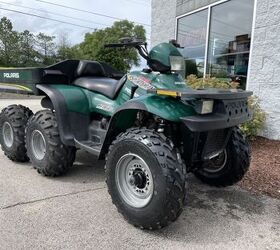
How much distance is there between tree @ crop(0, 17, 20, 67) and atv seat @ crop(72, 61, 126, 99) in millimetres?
39211

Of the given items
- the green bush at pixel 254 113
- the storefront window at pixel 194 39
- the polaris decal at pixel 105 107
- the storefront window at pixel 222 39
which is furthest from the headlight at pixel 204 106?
the storefront window at pixel 194 39

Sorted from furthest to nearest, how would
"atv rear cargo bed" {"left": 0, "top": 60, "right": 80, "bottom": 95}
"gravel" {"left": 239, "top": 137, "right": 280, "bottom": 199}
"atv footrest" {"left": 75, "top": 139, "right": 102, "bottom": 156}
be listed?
1. "atv rear cargo bed" {"left": 0, "top": 60, "right": 80, "bottom": 95}
2. "gravel" {"left": 239, "top": 137, "right": 280, "bottom": 199}
3. "atv footrest" {"left": 75, "top": 139, "right": 102, "bottom": 156}

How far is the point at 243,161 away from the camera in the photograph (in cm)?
380

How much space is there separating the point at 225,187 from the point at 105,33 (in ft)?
140

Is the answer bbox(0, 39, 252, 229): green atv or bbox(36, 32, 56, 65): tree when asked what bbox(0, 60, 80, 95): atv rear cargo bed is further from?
bbox(36, 32, 56, 65): tree

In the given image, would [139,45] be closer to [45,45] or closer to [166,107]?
[166,107]

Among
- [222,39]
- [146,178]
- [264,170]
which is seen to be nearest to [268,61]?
[222,39]

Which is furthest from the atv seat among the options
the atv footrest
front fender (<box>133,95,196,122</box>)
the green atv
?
front fender (<box>133,95,196,122</box>)

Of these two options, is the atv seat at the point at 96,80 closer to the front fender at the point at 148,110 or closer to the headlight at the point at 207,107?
the front fender at the point at 148,110

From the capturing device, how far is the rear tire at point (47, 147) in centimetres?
411

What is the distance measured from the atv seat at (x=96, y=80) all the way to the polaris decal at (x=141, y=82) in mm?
224

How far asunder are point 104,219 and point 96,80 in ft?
6.11

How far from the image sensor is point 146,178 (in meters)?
3.08

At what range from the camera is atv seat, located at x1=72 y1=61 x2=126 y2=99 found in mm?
3948
